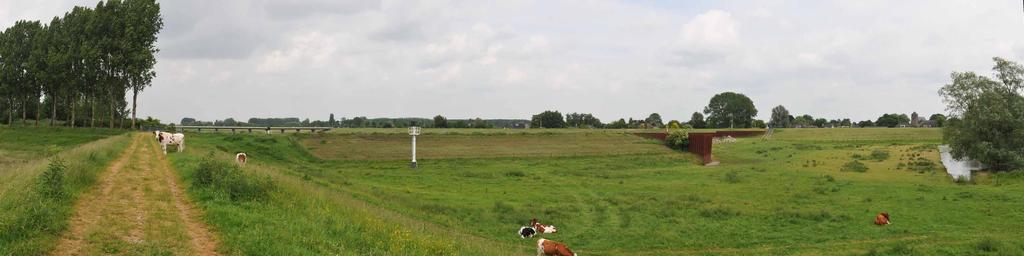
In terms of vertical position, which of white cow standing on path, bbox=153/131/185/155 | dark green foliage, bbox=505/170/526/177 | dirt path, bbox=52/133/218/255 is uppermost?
white cow standing on path, bbox=153/131/185/155

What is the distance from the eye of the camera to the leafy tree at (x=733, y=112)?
6693 inches

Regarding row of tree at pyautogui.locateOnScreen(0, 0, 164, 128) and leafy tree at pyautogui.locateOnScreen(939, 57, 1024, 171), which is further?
row of tree at pyautogui.locateOnScreen(0, 0, 164, 128)

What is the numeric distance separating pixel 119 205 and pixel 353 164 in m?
33.7

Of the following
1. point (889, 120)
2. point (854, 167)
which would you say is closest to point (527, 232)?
point (854, 167)

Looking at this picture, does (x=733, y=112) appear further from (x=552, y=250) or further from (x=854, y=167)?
(x=552, y=250)

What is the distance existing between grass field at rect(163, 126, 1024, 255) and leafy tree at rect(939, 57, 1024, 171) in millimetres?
3308

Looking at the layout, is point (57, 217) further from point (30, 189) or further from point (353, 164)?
point (353, 164)

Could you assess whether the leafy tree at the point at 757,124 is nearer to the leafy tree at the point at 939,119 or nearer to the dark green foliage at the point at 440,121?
the leafy tree at the point at 939,119

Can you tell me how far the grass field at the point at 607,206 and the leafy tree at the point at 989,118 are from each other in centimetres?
331

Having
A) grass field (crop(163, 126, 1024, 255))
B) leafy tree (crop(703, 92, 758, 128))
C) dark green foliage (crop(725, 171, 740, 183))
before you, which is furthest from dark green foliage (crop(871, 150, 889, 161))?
leafy tree (crop(703, 92, 758, 128))

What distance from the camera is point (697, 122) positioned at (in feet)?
535

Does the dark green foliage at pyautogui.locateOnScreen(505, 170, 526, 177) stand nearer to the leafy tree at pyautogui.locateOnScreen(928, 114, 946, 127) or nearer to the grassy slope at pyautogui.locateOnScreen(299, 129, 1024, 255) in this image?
the grassy slope at pyautogui.locateOnScreen(299, 129, 1024, 255)

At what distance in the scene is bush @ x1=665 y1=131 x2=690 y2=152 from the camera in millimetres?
69938

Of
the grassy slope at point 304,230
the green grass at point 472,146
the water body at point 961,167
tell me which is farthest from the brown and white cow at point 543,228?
the water body at point 961,167
